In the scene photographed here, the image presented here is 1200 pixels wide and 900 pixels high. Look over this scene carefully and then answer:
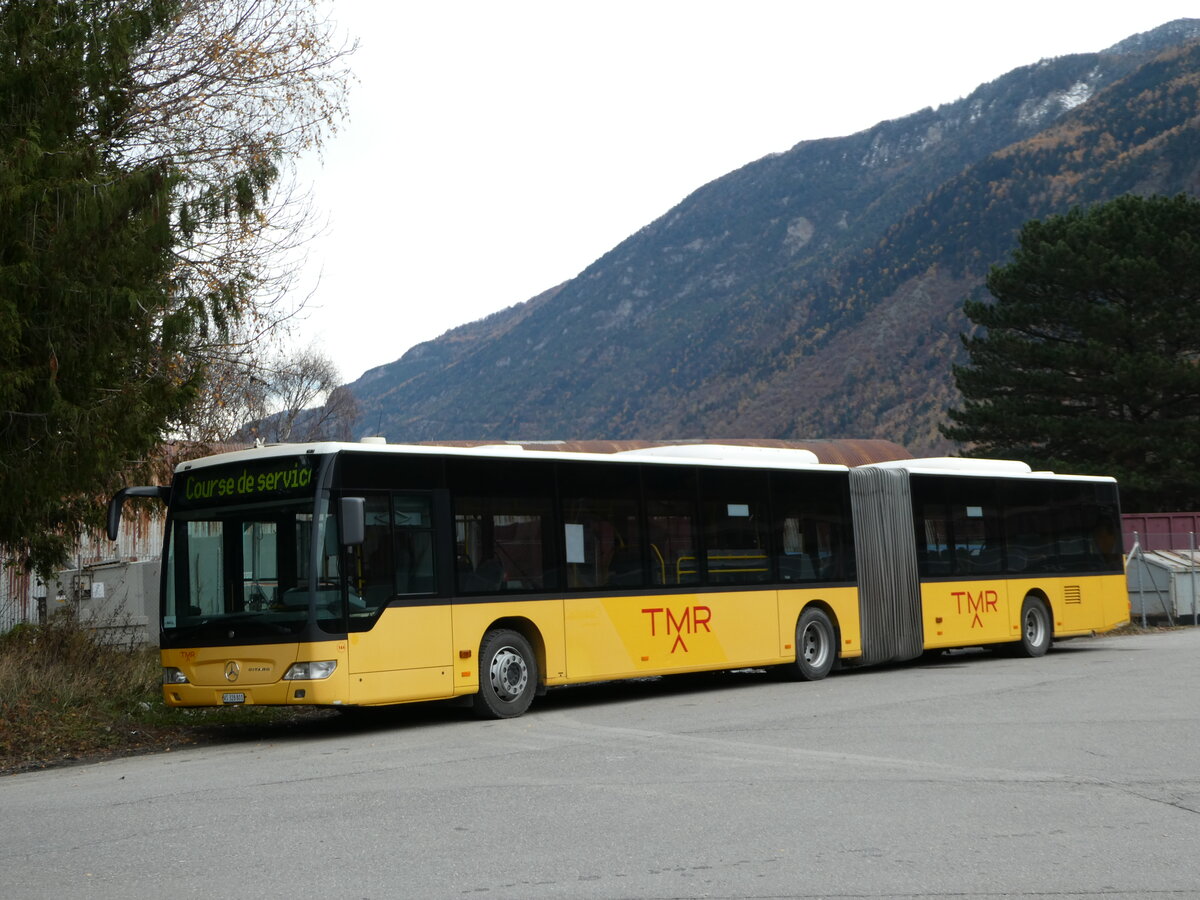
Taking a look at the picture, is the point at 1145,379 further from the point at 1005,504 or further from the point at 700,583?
the point at 700,583

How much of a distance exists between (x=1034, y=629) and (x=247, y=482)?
13581 mm

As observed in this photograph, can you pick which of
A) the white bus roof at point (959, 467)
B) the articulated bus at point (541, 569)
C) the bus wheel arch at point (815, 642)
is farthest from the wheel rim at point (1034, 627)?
the bus wheel arch at point (815, 642)

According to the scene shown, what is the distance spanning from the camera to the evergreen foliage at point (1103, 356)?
4919 cm

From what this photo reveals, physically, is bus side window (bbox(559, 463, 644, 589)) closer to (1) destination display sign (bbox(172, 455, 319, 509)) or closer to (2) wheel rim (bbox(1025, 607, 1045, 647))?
(1) destination display sign (bbox(172, 455, 319, 509))

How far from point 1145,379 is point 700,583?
3702 centimetres

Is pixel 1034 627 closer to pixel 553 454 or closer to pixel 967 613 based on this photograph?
pixel 967 613

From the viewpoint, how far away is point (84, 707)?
13.6m

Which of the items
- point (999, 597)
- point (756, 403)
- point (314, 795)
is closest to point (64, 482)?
point (314, 795)

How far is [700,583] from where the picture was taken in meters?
16.6

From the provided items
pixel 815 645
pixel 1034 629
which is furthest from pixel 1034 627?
pixel 815 645

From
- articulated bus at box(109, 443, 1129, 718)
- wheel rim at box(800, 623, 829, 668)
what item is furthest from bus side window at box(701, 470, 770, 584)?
wheel rim at box(800, 623, 829, 668)

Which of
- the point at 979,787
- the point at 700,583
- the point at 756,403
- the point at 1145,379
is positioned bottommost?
the point at 979,787

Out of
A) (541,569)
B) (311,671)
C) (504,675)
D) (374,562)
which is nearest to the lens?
(311,671)

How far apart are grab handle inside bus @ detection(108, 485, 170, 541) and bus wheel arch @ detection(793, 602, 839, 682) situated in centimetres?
805
